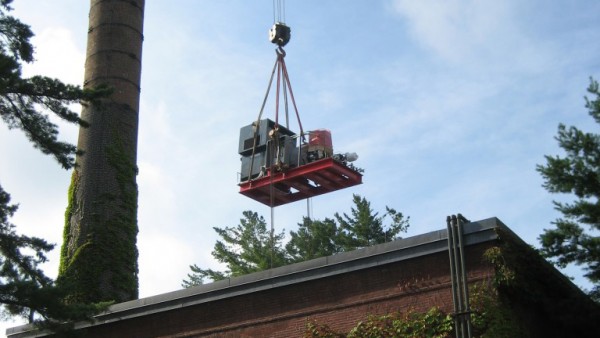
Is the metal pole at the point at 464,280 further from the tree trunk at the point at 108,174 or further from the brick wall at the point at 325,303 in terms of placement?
the tree trunk at the point at 108,174

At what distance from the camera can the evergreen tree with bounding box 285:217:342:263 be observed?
42438 millimetres

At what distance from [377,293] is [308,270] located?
145 cm

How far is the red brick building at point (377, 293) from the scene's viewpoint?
1448cm

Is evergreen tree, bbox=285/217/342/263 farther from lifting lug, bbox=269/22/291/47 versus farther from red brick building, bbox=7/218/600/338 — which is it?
red brick building, bbox=7/218/600/338

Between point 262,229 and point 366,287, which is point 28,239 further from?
point 262,229

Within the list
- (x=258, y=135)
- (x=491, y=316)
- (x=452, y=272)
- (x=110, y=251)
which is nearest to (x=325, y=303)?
(x=452, y=272)

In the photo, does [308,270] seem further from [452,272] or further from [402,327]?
[452,272]

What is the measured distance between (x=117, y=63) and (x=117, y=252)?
5968mm

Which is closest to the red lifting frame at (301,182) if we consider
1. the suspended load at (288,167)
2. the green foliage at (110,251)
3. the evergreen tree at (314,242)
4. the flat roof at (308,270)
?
the suspended load at (288,167)

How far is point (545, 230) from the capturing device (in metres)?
17.5

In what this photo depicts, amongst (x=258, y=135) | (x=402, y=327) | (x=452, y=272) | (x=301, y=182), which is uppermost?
(x=258, y=135)

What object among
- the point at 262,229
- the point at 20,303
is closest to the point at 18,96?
the point at 20,303

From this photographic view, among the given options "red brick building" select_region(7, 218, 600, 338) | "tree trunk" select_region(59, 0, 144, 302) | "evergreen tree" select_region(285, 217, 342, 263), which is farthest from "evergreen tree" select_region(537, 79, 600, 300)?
"evergreen tree" select_region(285, 217, 342, 263)

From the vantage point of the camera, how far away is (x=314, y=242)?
42.6 m
